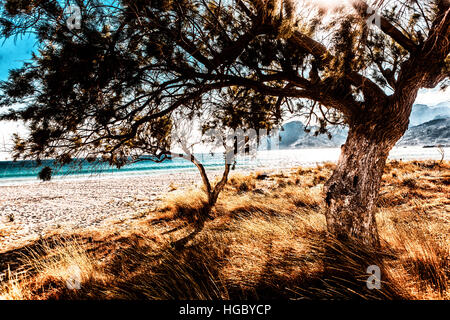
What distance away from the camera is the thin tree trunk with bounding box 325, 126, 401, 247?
2.32 meters

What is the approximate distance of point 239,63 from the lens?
2.84m

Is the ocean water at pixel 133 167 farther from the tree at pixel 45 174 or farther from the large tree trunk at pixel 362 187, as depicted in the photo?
the large tree trunk at pixel 362 187


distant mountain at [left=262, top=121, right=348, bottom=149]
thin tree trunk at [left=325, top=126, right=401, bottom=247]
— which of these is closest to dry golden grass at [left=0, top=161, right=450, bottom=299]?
thin tree trunk at [left=325, top=126, right=401, bottom=247]

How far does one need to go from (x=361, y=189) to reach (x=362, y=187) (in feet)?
0.09

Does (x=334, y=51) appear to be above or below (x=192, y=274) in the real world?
above

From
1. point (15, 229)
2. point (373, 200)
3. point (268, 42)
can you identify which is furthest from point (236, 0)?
point (15, 229)

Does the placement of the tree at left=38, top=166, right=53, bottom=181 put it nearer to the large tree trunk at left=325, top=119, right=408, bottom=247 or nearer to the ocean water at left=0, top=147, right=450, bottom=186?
the ocean water at left=0, top=147, right=450, bottom=186

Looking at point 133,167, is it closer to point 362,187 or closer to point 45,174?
point 45,174

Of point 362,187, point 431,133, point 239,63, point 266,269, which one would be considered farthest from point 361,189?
point 431,133

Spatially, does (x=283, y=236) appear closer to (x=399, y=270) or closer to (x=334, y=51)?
(x=399, y=270)

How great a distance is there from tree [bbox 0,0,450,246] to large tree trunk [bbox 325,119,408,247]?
0.01 meters

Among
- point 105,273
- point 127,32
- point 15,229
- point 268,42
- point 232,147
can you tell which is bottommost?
point 15,229

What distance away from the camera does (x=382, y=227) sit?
10.0ft

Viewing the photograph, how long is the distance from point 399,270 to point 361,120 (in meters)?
1.72
